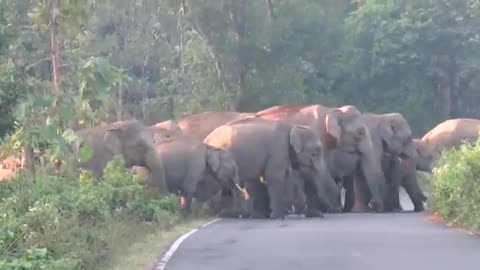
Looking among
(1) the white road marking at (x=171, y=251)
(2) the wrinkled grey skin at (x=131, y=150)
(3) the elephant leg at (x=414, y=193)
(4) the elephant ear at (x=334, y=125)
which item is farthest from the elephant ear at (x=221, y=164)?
(3) the elephant leg at (x=414, y=193)

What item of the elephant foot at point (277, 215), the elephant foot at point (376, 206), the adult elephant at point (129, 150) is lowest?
the elephant foot at point (376, 206)

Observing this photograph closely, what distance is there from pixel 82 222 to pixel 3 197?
1.15m

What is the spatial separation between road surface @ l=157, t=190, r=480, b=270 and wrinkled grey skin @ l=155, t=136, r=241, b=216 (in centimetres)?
544

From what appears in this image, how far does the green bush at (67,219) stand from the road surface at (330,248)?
3.15ft

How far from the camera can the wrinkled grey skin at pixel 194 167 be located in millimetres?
31641

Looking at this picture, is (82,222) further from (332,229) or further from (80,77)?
(332,229)

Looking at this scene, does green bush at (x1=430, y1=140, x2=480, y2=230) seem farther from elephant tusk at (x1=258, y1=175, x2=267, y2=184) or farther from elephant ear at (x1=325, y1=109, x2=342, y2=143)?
elephant ear at (x1=325, y1=109, x2=342, y2=143)

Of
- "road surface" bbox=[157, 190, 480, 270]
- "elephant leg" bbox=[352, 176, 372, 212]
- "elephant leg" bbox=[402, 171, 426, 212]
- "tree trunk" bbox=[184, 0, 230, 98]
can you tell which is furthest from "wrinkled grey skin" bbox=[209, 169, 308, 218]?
"tree trunk" bbox=[184, 0, 230, 98]

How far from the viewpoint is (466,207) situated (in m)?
23.4

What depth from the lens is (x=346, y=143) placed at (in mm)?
36062

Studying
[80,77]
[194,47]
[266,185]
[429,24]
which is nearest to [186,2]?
[194,47]

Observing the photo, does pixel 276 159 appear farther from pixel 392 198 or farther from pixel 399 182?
pixel 399 182

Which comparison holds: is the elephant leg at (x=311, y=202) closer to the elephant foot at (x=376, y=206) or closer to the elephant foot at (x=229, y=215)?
the elephant foot at (x=229, y=215)

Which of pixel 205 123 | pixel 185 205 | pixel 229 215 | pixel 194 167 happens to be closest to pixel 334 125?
pixel 205 123
